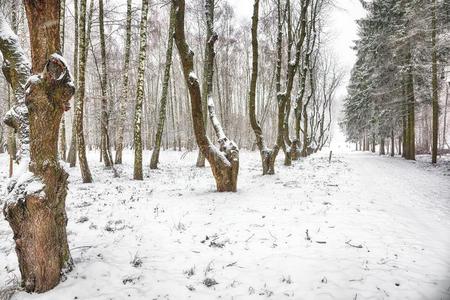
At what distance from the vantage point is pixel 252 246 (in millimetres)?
4918

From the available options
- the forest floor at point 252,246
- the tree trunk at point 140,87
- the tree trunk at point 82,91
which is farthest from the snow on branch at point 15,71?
the tree trunk at point 140,87

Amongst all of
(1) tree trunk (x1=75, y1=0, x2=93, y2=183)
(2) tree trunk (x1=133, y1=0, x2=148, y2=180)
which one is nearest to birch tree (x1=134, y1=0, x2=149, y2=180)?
(2) tree trunk (x1=133, y1=0, x2=148, y2=180)

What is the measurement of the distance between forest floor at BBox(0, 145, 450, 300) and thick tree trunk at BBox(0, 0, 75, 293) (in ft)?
1.13

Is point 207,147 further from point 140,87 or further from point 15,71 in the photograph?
point 15,71

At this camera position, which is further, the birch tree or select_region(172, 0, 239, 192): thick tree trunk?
the birch tree

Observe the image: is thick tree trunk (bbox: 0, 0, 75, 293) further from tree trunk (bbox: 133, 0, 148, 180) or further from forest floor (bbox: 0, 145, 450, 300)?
tree trunk (bbox: 133, 0, 148, 180)

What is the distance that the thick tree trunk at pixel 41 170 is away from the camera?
3.36 meters

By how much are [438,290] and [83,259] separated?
16.3ft

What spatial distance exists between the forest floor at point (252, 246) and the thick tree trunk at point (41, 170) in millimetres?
344

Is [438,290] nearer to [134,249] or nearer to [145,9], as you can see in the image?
[134,249]

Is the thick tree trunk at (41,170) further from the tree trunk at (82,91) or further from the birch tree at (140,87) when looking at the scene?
the birch tree at (140,87)

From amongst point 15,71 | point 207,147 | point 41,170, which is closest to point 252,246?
point 41,170

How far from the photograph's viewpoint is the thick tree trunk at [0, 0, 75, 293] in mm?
3361

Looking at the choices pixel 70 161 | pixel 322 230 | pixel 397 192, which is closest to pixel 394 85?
pixel 397 192
